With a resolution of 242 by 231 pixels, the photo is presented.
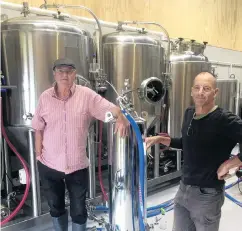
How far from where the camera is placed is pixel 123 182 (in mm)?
1329

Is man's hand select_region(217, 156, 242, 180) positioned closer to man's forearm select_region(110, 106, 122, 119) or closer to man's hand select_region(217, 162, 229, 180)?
man's hand select_region(217, 162, 229, 180)

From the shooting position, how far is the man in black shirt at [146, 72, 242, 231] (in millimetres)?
1229

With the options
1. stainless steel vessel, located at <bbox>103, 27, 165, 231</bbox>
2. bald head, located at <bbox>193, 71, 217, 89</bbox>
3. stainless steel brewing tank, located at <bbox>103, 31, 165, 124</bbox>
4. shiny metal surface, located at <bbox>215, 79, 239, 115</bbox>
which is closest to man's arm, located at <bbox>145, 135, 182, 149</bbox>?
bald head, located at <bbox>193, 71, 217, 89</bbox>

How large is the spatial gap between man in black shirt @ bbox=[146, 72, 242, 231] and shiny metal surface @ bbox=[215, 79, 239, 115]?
2949mm

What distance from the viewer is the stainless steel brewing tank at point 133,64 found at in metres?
2.31

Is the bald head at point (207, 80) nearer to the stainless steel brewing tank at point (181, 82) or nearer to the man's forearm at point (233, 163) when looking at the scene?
the man's forearm at point (233, 163)

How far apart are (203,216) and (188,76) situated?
1.91 metres

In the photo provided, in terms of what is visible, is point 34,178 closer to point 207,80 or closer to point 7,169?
point 7,169

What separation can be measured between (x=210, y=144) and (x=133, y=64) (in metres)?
1.23

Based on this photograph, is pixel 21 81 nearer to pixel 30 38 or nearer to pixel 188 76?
pixel 30 38

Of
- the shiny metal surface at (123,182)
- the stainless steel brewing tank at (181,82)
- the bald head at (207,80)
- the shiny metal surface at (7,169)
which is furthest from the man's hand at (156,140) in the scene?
the stainless steel brewing tank at (181,82)

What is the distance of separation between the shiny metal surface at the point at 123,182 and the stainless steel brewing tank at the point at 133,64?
100cm

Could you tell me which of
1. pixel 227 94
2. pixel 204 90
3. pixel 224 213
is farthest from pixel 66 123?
pixel 227 94

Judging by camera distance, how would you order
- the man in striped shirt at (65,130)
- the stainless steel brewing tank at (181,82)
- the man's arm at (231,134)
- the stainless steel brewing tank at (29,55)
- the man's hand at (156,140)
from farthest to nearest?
the stainless steel brewing tank at (181,82) < the stainless steel brewing tank at (29,55) < the man in striped shirt at (65,130) < the man's hand at (156,140) < the man's arm at (231,134)
